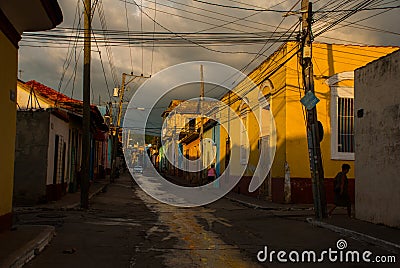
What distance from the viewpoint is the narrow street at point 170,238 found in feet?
26.6

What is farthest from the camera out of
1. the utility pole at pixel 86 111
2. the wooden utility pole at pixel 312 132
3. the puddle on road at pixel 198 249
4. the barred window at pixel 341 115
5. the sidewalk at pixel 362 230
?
the barred window at pixel 341 115

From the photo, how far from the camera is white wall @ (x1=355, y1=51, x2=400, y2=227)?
38.9ft

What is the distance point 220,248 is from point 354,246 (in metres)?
2.65

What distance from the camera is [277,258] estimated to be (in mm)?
8508

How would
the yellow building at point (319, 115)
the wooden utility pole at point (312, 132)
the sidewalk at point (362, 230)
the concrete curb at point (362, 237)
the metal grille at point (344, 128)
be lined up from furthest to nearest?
the metal grille at point (344, 128) < the yellow building at point (319, 115) < the wooden utility pole at point (312, 132) < the sidewalk at point (362, 230) < the concrete curb at point (362, 237)

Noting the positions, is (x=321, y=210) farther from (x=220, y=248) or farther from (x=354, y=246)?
(x=220, y=248)

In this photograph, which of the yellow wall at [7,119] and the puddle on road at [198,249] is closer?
the puddle on road at [198,249]

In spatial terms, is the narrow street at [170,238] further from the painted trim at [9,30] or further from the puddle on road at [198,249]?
the painted trim at [9,30]

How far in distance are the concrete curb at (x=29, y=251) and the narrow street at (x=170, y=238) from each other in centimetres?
14

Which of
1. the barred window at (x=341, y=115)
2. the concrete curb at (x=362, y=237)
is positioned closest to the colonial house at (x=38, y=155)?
the concrete curb at (x=362, y=237)

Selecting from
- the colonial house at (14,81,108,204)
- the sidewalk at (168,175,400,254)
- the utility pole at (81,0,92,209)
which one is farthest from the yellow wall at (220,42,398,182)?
the colonial house at (14,81,108,204)

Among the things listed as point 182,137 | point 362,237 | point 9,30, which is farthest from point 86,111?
point 182,137

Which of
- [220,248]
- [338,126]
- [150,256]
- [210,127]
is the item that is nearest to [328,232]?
[220,248]

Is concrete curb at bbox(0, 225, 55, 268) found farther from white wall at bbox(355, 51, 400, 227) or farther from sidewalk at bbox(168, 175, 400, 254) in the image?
white wall at bbox(355, 51, 400, 227)
